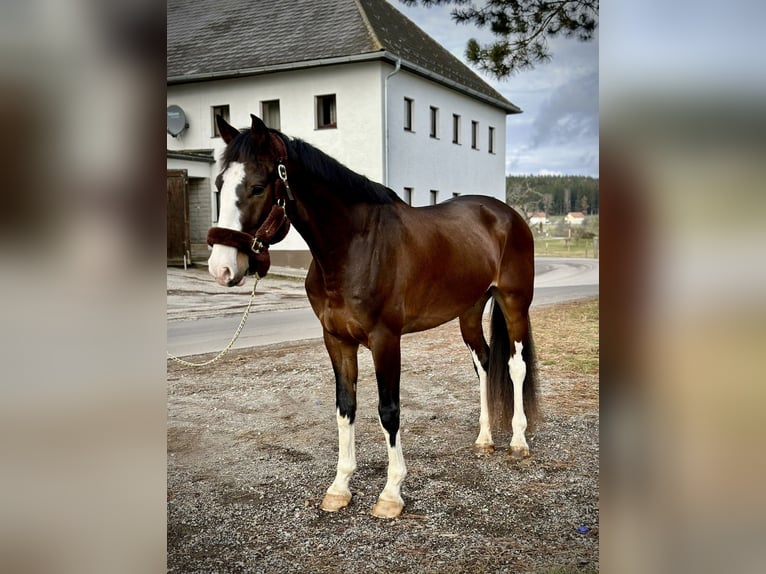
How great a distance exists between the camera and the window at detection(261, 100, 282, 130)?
1488 centimetres

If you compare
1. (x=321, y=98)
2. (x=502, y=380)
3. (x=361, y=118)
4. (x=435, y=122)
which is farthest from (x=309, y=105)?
(x=502, y=380)

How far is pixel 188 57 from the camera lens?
1605 centimetres

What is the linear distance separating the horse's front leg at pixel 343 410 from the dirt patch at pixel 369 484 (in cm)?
9

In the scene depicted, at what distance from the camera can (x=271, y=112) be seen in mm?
15133

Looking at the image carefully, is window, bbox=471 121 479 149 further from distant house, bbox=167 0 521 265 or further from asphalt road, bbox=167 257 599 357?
asphalt road, bbox=167 257 599 357

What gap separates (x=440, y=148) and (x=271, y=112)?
4534 millimetres

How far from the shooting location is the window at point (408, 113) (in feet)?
47.1

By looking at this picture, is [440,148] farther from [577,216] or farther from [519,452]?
[577,216]

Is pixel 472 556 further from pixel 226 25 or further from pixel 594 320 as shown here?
pixel 226 25

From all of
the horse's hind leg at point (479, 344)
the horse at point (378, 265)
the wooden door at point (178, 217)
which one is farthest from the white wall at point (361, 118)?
the horse at point (378, 265)

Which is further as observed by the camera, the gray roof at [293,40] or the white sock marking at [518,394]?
the gray roof at [293,40]

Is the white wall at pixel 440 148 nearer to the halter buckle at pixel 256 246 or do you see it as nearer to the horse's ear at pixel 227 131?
the horse's ear at pixel 227 131

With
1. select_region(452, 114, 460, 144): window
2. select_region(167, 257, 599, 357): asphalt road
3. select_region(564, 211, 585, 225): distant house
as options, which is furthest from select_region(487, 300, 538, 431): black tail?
select_region(452, 114, 460, 144): window
